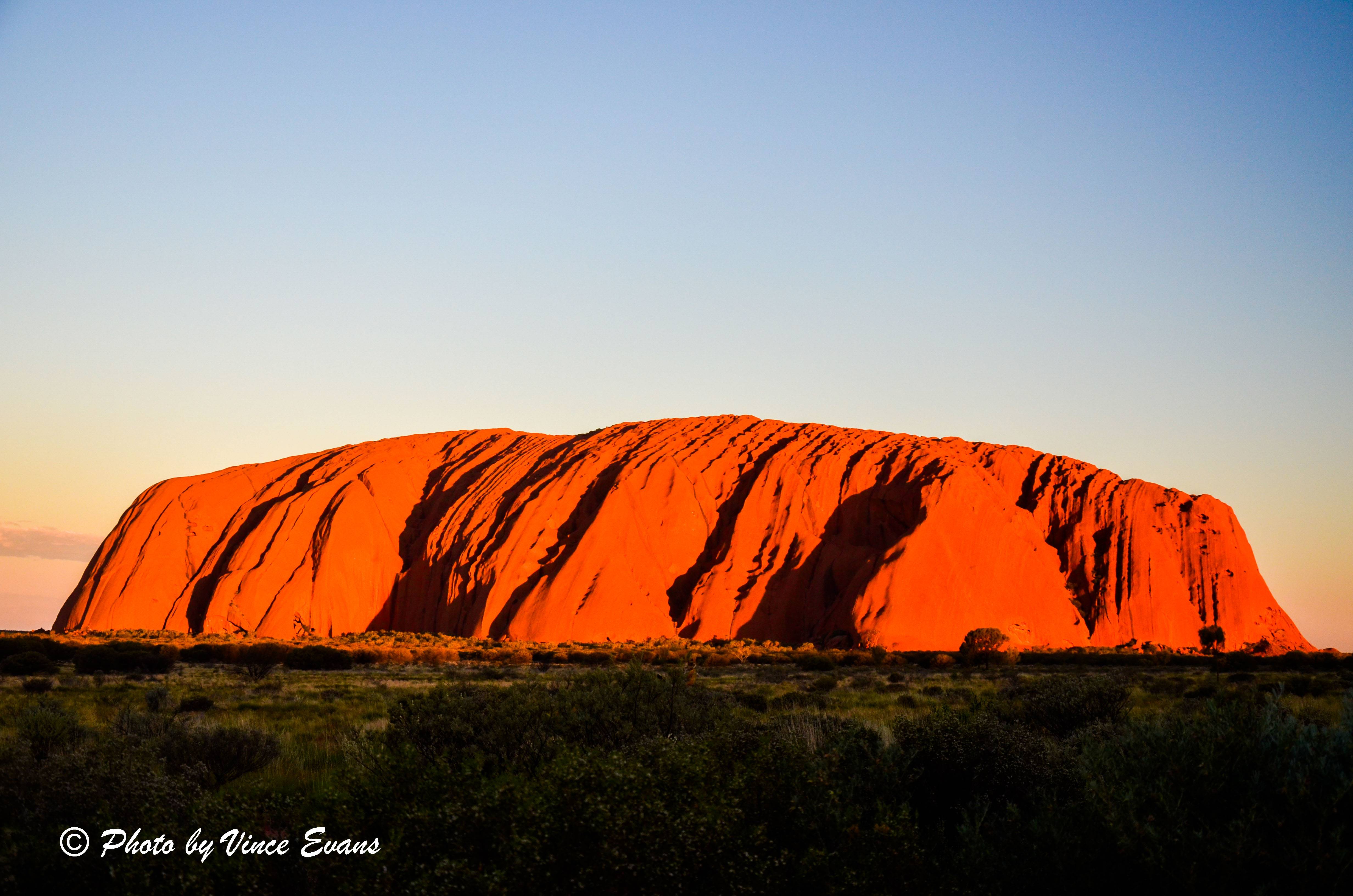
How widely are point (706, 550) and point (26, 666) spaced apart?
3413cm

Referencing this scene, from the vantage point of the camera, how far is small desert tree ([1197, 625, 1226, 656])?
171 ft

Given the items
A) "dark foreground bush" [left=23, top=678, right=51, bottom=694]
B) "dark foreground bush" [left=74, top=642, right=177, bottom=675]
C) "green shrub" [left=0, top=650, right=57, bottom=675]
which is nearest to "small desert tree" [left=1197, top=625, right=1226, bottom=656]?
"dark foreground bush" [left=74, top=642, right=177, bottom=675]

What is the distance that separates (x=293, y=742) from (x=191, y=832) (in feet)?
22.9

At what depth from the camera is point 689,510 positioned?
55.4m

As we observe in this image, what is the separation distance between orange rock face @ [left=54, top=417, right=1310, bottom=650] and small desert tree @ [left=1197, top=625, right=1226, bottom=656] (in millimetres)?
1103

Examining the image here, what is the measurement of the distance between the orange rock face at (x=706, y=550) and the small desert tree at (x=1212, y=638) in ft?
3.62

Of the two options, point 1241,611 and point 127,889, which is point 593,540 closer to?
point 1241,611

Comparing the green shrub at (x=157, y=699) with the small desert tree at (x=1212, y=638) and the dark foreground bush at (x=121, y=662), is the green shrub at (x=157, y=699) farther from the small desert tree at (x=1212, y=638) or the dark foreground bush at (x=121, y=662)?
the small desert tree at (x=1212, y=638)

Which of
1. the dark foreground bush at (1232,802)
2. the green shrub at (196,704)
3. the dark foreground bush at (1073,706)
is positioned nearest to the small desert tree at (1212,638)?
the dark foreground bush at (1073,706)

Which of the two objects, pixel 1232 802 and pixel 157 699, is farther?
pixel 157 699

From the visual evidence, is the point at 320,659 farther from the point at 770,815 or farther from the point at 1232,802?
the point at 1232,802

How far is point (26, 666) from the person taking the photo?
2728 centimetres

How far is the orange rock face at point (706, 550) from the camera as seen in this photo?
162 ft

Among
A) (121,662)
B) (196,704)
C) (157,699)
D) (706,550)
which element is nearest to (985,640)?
(706,550)
